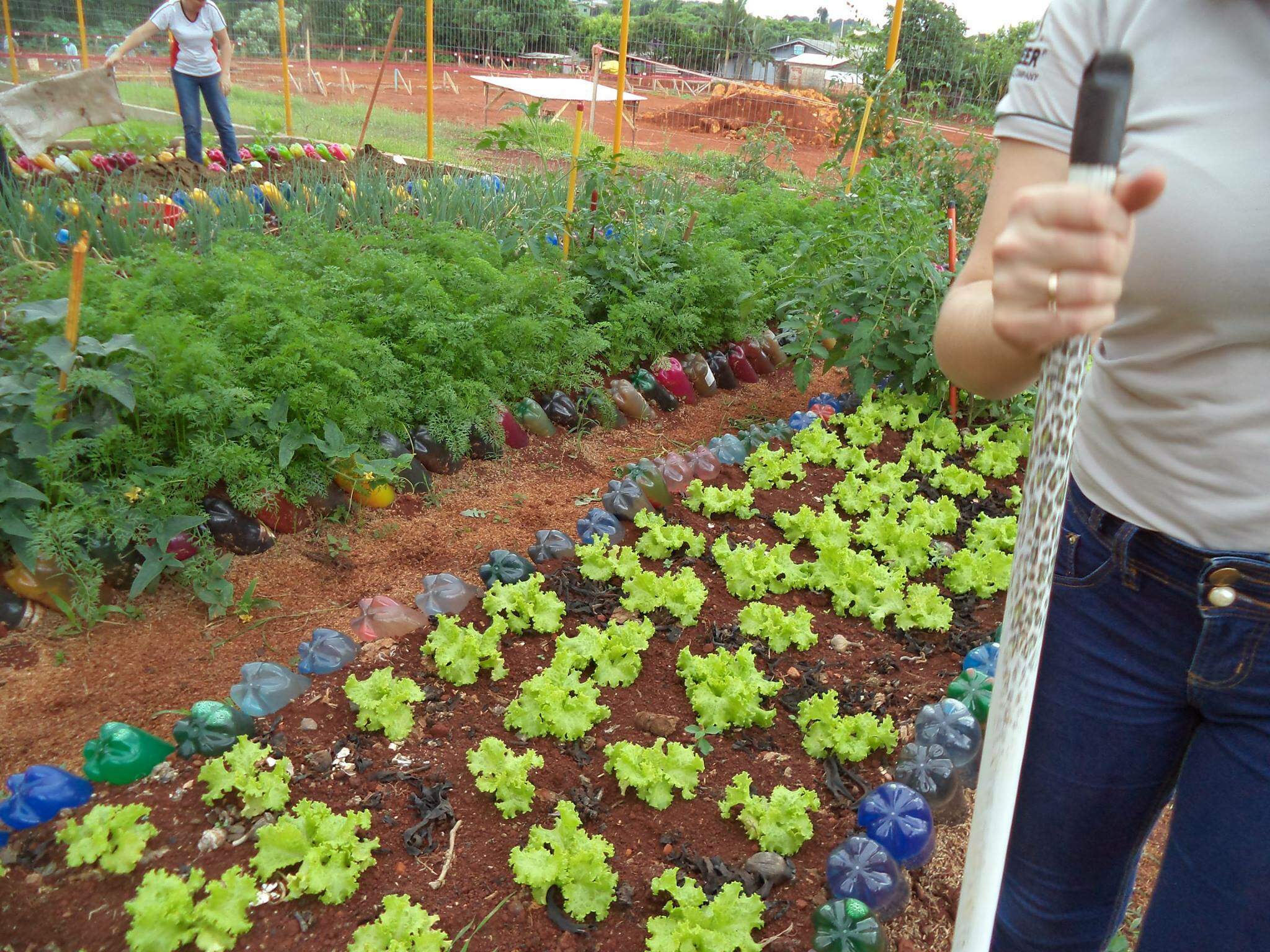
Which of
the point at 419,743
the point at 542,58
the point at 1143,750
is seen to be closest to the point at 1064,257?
the point at 1143,750

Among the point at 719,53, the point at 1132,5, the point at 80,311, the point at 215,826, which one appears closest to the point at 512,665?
the point at 215,826

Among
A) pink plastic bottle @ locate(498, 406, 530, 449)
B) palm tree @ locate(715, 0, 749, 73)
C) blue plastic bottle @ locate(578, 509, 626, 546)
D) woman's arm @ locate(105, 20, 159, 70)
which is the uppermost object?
palm tree @ locate(715, 0, 749, 73)

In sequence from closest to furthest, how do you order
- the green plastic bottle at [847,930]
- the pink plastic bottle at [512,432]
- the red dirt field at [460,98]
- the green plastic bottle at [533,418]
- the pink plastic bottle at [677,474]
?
1. the green plastic bottle at [847,930]
2. the pink plastic bottle at [677,474]
3. the pink plastic bottle at [512,432]
4. the green plastic bottle at [533,418]
5. the red dirt field at [460,98]

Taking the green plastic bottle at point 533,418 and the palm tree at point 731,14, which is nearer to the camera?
the green plastic bottle at point 533,418

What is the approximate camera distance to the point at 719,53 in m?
14.6

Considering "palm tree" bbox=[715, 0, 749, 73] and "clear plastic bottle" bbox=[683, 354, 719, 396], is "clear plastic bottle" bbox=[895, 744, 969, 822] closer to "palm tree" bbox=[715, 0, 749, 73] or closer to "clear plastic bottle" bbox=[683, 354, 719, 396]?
"clear plastic bottle" bbox=[683, 354, 719, 396]

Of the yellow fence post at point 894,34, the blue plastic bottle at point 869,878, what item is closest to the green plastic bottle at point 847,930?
the blue plastic bottle at point 869,878

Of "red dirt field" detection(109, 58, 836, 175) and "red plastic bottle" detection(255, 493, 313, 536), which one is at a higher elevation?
"red dirt field" detection(109, 58, 836, 175)

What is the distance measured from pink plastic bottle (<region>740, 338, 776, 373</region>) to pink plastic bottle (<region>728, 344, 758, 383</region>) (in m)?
0.06

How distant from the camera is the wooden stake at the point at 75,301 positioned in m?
2.70

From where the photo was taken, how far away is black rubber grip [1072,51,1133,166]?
2.18 ft

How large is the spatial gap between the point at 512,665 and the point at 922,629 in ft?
4.76

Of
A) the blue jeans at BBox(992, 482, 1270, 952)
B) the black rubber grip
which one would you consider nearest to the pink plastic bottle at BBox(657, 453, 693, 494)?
the blue jeans at BBox(992, 482, 1270, 952)

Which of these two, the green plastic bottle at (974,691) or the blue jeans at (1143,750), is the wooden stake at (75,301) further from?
the green plastic bottle at (974,691)
